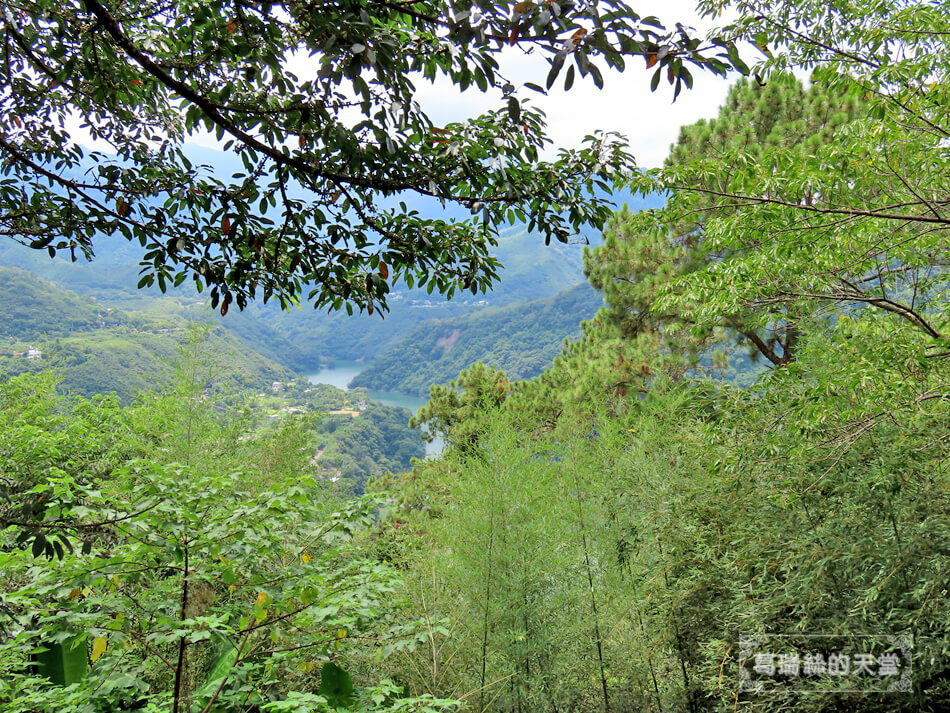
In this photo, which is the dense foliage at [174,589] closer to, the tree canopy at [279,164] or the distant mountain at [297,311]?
the tree canopy at [279,164]

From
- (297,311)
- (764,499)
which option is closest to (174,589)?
(764,499)

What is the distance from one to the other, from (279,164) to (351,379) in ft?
216

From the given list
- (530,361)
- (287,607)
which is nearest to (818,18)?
(287,607)

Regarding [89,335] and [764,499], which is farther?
[89,335]

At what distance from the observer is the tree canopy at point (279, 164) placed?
4.13 feet

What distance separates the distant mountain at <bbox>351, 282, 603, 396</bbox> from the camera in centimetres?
Result: 5553

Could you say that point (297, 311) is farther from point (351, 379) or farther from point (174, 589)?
point (174, 589)

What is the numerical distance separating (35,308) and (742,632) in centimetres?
5073

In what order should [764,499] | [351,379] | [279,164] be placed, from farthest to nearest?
[351,379] < [764,499] < [279,164]

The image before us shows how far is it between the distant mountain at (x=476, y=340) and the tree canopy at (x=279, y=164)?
47335 mm

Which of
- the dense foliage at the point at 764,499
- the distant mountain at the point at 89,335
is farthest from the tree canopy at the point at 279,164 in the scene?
the distant mountain at the point at 89,335

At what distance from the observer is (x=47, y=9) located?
56.5 inches

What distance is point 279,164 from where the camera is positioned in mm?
1457

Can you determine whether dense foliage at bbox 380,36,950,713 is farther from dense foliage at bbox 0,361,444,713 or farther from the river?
the river
